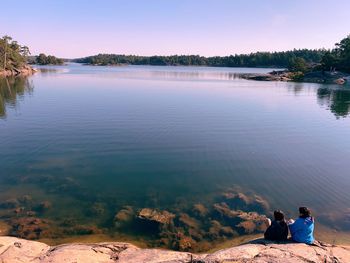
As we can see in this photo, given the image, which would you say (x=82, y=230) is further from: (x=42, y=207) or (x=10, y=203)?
(x=10, y=203)

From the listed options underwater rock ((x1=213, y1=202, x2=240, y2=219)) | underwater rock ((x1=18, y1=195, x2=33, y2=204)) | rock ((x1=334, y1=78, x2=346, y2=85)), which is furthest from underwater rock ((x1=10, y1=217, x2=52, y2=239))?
rock ((x1=334, y1=78, x2=346, y2=85))

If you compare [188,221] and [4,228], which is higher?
[4,228]

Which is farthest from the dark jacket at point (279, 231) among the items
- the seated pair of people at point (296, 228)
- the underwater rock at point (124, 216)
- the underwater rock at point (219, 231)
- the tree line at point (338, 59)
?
the tree line at point (338, 59)

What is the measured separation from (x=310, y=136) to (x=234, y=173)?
15.5 metres

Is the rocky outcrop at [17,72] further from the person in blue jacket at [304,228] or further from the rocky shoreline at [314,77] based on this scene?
the person in blue jacket at [304,228]

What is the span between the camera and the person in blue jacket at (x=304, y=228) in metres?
12.3

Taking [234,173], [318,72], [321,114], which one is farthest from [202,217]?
[318,72]

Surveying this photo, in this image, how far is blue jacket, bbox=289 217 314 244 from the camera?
12312 millimetres

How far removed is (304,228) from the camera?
12328 mm

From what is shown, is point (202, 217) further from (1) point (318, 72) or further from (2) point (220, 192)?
(1) point (318, 72)

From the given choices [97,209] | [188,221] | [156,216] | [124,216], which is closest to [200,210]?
[188,221]

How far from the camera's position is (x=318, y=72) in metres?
132

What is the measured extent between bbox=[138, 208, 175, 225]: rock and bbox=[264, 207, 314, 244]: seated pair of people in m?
4.96

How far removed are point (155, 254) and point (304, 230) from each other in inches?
230
